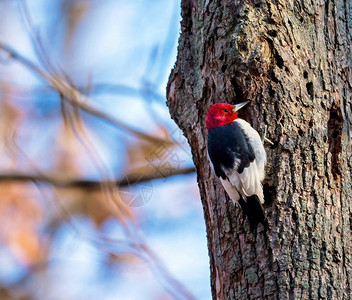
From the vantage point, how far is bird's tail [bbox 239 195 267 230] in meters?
2.77

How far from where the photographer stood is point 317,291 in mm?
2539

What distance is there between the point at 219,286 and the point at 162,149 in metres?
2.46

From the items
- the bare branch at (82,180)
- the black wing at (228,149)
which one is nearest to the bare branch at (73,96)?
the bare branch at (82,180)

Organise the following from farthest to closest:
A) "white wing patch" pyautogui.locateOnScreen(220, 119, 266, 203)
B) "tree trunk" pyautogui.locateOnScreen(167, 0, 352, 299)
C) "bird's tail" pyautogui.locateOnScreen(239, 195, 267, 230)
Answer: "white wing patch" pyautogui.locateOnScreen(220, 119, 266, 203), "bird's tail" pyautogui.locateOnScreen(239, 195, 267, 230), "tree trunk" pyautogui.locateOnScreen(167, 0, 352, 299)

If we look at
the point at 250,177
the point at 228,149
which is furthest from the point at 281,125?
the point at 228,149

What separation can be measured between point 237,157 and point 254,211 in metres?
0.60

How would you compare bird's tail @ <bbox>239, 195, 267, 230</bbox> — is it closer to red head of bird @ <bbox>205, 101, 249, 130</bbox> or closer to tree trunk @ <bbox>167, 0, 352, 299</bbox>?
tree trunk @ <bbox>167, 0, 352, 299</bbox>

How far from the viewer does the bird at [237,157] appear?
2.82 metres

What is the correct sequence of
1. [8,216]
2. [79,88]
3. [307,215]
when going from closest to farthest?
[307,215]
[79,88]
[8,216]

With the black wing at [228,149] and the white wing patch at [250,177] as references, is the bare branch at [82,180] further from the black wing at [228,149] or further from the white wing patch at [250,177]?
the white wing patch at [250,177]

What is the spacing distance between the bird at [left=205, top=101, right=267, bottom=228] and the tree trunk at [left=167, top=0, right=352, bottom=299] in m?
0.06

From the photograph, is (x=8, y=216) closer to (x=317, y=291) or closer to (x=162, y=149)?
(x=162, y=149)

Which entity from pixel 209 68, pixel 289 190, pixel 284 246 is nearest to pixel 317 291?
pixel 284 246

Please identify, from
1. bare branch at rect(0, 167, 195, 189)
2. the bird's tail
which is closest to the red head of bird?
the bird's tail
